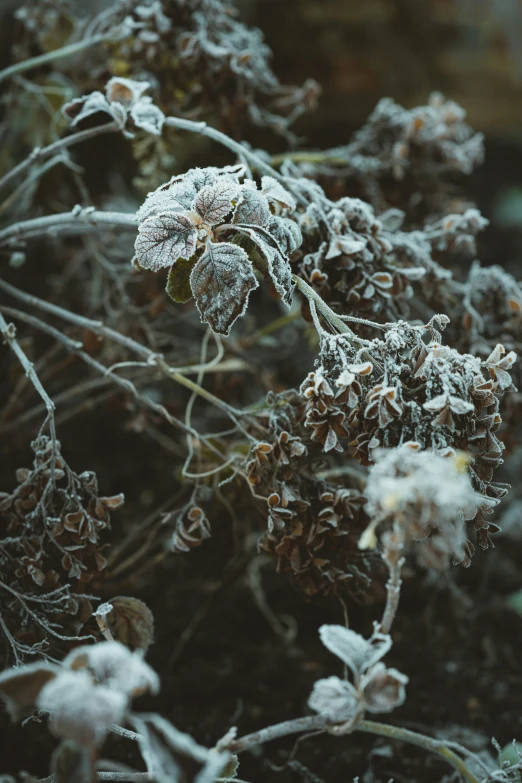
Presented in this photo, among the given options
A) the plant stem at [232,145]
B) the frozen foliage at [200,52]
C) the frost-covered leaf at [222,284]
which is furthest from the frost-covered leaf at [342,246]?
the frozen foliage at [200,52]

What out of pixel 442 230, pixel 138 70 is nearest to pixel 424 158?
pixel 442 230

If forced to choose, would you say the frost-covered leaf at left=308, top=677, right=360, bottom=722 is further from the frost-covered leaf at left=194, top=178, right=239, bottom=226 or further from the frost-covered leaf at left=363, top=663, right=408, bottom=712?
the frost-covered leaf at left=194, top=178, right=239, bottom=226

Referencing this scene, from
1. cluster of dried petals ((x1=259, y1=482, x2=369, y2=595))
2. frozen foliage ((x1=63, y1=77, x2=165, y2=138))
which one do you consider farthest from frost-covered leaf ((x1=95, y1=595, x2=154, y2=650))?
frozen foliage ((x1=63, y1=77, x2=165, y2=138))

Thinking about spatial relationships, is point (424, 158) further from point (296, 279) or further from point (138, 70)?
point (296, 279)

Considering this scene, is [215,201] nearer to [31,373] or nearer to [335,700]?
[31,373]

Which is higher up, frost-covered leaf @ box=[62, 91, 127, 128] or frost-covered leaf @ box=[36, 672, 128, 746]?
frost-covered leaf @ box=[62, 91, 127, 128]
